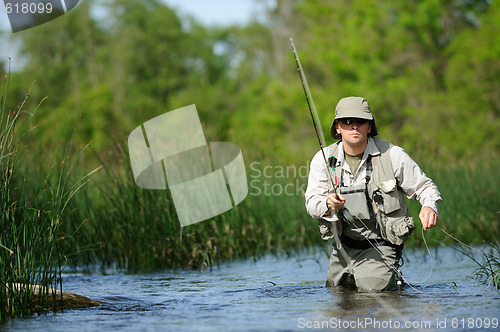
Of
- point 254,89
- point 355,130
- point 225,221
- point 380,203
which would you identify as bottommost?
point 380,203

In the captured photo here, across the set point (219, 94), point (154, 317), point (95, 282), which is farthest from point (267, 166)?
point (219, 94)

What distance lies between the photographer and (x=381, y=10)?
28266 millimetres

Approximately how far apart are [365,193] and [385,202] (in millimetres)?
172

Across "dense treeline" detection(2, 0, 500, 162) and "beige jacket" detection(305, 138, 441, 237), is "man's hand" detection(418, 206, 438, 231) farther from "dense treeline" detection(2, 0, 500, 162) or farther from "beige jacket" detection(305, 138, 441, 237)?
"dense treeline" detection(2, 0, 500, 162)

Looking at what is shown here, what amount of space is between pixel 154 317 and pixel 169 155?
3.52 m

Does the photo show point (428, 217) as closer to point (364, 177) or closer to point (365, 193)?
point (365, 193)

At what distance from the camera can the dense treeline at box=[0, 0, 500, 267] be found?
354 inches

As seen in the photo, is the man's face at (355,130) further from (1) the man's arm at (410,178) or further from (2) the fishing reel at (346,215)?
(2) the fishing reel at (346,215)

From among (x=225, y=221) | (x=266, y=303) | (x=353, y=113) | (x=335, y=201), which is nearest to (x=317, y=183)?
(x=335, y=201)

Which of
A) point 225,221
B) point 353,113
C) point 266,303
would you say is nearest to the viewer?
point 353,113

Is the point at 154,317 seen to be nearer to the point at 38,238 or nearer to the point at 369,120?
the point at 38,238

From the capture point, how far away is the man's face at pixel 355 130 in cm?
598

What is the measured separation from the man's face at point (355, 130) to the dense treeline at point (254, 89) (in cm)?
235

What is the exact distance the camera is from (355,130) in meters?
5.99
